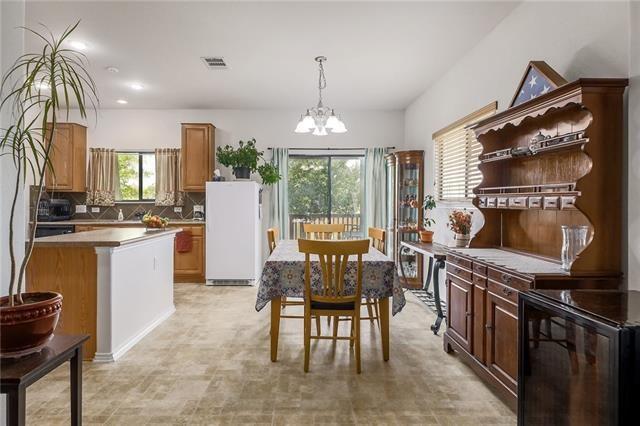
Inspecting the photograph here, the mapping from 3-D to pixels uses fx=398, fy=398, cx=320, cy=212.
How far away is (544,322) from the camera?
172 centimetres

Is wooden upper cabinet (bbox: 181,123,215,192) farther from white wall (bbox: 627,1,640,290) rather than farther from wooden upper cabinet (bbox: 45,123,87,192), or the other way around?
white wall (bbox: 627,1,640,290)

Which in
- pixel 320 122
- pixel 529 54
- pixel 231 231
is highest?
pixel 529 54

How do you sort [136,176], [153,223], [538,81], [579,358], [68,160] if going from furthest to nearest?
[136,176] < [68,160] < [153,223] < [538,81] < [579,358]

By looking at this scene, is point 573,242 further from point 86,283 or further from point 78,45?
point 78,45

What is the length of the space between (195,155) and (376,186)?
9.76 ft

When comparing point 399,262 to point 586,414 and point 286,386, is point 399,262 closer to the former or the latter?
point 286,386

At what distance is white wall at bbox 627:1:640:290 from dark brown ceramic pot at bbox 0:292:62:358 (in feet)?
8.56

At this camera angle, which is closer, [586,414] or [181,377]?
[586,414]

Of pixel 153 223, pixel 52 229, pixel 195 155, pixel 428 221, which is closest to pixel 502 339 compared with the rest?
pixel 428 221

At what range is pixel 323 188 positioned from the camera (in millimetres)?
6809

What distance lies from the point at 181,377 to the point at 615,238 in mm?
2802

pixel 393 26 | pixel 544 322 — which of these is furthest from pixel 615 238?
pixel 393 26

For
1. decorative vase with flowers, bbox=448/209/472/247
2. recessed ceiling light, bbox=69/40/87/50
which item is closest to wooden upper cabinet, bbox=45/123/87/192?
recessed ceiling light, bbox=69/40/87/50

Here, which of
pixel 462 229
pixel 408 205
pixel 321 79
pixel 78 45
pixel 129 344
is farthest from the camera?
pixel 408 205
